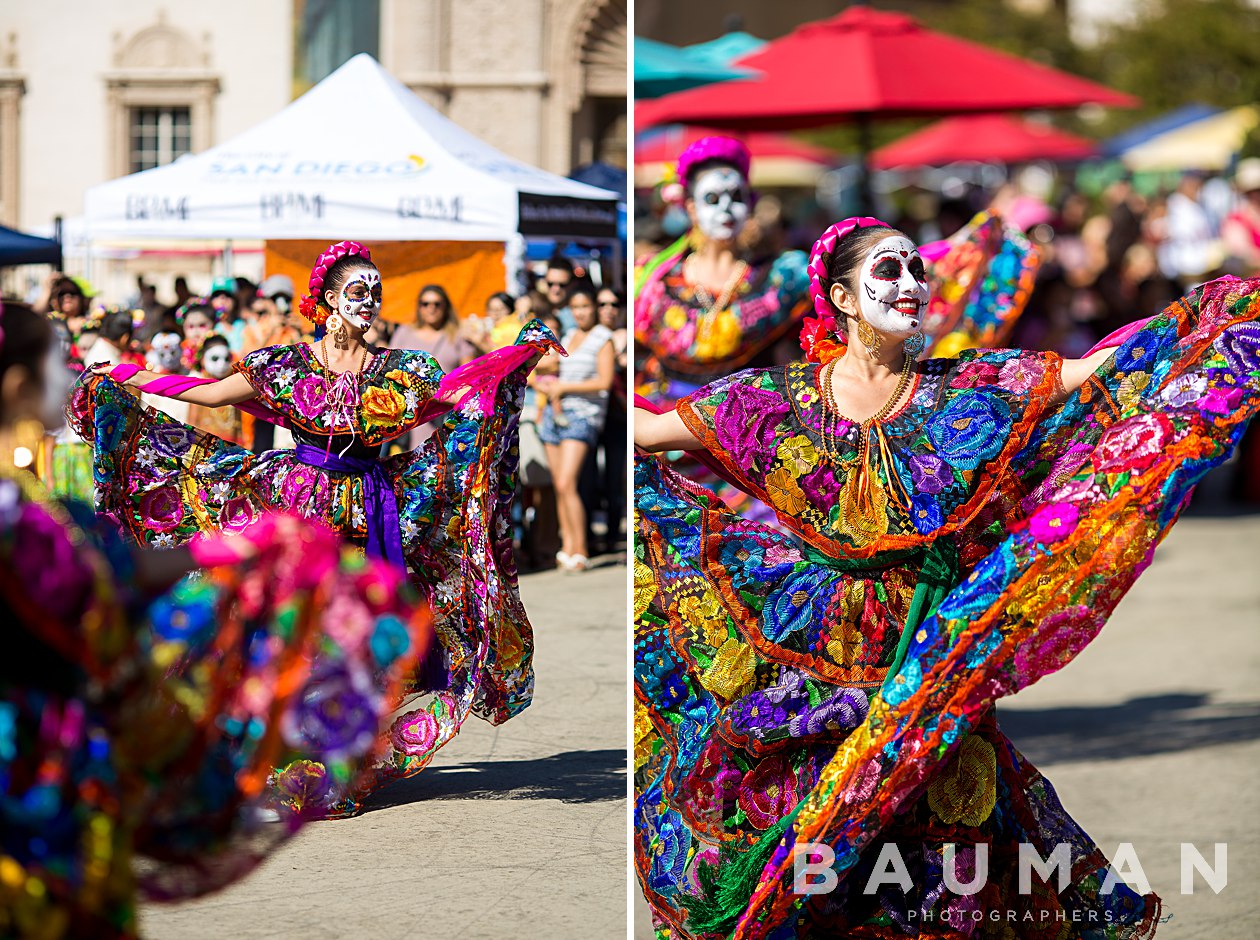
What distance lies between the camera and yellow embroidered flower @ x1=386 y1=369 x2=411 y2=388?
587 centimetres

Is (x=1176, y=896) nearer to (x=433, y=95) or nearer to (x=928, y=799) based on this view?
(x=928, y=799)

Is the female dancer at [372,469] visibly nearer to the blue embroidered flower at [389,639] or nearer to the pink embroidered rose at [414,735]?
the pink embroidered rose at [414,735]

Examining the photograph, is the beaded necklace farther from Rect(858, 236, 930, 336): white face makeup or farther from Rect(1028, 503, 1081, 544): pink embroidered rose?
Rect(1028, 503, 1081, 544): pink embroidered rose

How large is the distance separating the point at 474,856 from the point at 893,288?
2.09m

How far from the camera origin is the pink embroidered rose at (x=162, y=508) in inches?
234

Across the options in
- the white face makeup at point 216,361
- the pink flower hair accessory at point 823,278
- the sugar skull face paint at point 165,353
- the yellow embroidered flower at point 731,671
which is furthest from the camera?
the sugar skull face paint at point 165,353

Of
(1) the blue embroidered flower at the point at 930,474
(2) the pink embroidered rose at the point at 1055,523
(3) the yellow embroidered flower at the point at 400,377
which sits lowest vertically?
(2) the pink embroidered rose at the point at 1055,523

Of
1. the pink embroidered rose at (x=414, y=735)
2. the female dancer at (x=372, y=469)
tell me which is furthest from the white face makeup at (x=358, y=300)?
the pink embroidered rose at (x=414, y=735)

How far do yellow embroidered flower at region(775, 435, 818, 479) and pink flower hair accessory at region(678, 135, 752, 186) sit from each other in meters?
3.75

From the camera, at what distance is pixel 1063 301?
53.3 feet

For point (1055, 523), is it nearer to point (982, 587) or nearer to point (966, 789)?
point (982, 587)

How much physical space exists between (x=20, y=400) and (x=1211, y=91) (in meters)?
33.5

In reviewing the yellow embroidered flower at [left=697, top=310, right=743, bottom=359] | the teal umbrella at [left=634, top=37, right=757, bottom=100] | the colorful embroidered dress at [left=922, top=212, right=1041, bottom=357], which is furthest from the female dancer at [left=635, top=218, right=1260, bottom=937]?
the teal umbrella at [left=634, top=37, right=757, bottom=100]

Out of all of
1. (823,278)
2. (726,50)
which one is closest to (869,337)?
(823,278)
